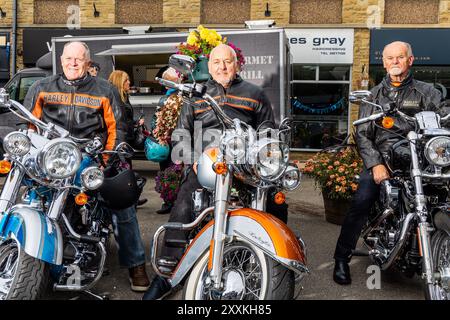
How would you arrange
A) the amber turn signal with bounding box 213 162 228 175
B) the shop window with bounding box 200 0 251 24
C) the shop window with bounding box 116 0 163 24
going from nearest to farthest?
the amber turn signal with bounding box 213 162 228 175, the shop window with bounding box 200 0 251 24, the shop window with bounding box 116 0 163 24

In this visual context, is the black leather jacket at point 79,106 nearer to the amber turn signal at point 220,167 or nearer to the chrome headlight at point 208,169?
the chrome headlight at point 208,169

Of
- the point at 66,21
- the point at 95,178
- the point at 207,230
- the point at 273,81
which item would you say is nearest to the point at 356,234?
the point at 207,230

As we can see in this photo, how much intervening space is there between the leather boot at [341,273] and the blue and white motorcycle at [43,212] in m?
1.86

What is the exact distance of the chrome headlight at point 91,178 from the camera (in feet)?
10.1

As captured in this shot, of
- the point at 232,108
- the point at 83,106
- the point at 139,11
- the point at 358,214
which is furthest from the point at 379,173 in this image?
the point at 139,11

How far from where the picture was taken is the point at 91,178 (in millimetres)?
3098

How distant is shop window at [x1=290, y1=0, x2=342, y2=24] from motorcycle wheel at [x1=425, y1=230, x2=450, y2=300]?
12.8 metres

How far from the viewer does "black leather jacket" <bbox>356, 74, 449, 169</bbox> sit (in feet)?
12.9

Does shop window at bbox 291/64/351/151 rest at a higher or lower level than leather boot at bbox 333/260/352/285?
higher

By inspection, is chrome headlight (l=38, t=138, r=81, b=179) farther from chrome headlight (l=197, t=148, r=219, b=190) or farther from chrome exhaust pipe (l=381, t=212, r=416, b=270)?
chrome exhaust pipe (l=381, t=212, r=416, b=270)

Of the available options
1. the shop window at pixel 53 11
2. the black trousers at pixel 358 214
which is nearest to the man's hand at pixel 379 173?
the black trousers at pixel 358 214

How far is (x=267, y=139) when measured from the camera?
265 centimetres

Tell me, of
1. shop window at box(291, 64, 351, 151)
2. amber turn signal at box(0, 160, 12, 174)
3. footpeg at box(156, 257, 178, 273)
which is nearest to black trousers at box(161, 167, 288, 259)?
footpeg at box(156, 257, 178, 273)
